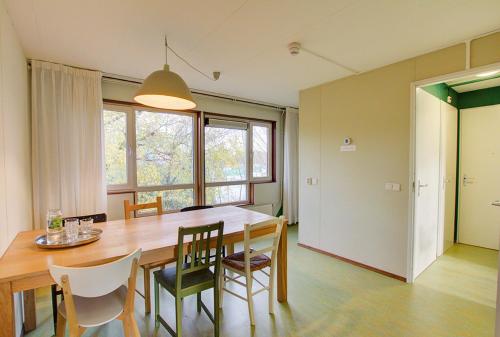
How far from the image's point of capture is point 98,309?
1.54 m

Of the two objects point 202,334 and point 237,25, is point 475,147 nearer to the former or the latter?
point 237,25

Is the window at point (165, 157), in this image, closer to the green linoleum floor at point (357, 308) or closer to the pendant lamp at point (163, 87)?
the green linoleum floor at point (357, 308)

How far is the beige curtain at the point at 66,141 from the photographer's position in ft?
9.12

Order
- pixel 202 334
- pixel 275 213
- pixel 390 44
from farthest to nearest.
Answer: pixel 275 213 < pixel 390 44 < pixel 202 334

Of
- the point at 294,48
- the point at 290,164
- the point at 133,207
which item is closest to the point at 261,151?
the point at 290,164

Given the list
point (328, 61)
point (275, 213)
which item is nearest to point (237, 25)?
point (328, 61)

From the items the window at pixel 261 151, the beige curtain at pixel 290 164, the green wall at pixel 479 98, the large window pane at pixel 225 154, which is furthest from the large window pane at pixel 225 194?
the green wall at pixel 479 98

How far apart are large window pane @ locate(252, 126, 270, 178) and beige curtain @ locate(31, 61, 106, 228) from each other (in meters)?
2.72

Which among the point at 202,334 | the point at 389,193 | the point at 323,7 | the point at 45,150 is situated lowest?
the point at 202,334

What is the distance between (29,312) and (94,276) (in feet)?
4.47

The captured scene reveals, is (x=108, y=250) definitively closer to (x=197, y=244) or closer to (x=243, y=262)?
(x=197, y=244)

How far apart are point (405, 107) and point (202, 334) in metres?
3.00

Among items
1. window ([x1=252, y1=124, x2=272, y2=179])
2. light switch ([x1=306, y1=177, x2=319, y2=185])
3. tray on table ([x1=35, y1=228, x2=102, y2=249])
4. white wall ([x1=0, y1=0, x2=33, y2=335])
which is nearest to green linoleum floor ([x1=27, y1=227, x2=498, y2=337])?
tray on table ([x1=35, y1=228, x2=102, y2=249])

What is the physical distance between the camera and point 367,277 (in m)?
2.98
